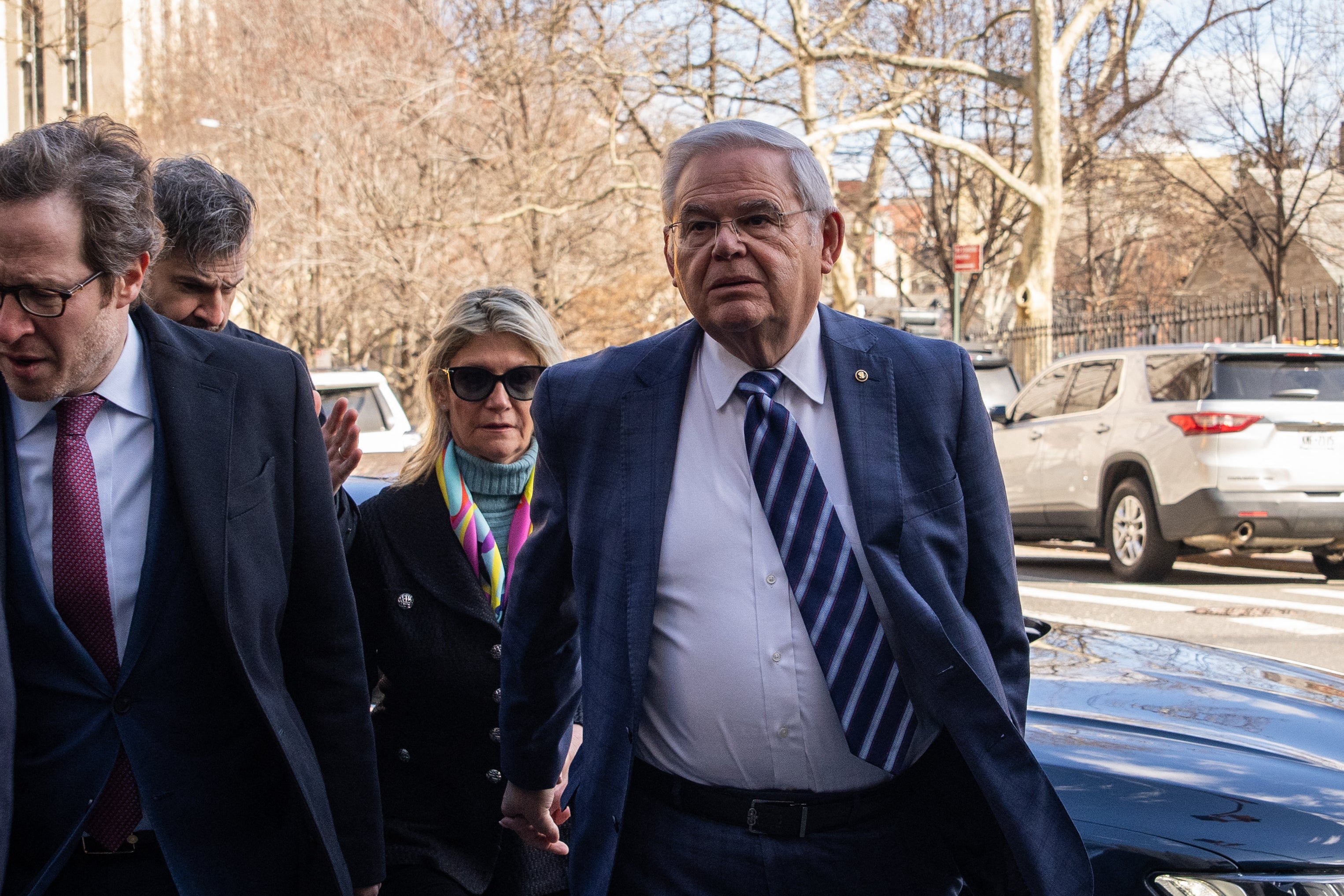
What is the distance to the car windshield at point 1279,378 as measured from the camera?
32.8 feet

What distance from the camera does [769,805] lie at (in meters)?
2.12

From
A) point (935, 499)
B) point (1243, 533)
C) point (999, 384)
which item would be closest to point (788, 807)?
point (935, 499)

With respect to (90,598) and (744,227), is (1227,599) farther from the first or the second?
(90,598)

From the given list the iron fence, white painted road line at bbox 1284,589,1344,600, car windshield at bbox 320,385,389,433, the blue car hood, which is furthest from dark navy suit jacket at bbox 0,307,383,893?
the iron fence

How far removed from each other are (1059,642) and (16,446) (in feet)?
9.03

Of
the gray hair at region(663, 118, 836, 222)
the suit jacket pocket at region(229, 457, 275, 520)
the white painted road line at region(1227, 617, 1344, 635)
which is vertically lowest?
the white painted road line at region(1227, 617, 1344, 635)

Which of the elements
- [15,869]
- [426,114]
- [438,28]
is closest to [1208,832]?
[15,869]

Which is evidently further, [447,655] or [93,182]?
[447,655]

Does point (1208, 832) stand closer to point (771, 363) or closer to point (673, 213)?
point (771, 363)

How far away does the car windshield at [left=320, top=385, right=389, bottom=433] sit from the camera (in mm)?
11117

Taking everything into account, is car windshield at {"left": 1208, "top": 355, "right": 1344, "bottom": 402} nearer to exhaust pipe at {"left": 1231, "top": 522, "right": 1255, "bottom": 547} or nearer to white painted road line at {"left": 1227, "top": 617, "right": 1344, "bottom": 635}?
exhaust pipe at {"left": 1231, "top": 522, "right": 1255, "bottom": 547}

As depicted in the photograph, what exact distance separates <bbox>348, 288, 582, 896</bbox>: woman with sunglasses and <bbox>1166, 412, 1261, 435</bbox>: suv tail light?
8250 mm

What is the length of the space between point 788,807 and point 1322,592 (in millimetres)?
9357

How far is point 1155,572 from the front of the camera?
10828 mm
